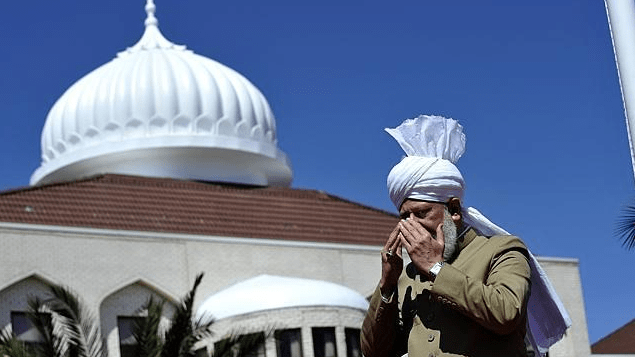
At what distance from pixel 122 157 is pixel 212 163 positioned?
8.30 feet

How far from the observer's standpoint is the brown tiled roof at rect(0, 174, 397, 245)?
37.2 meters

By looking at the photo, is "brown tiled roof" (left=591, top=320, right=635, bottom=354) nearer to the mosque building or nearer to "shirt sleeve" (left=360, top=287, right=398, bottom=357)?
the mosque building

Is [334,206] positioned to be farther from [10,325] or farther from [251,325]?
[10,325]

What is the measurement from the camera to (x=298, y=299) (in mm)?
33875

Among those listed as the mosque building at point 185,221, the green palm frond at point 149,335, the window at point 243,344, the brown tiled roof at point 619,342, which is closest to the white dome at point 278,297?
the mosque building at point 185,221

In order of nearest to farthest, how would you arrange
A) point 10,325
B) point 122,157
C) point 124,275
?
point 10,325 → point 124,275 → point 122,157

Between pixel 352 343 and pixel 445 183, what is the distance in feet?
95.3

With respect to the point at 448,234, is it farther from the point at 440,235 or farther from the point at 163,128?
the point at 163,128

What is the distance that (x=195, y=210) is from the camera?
38906 mm

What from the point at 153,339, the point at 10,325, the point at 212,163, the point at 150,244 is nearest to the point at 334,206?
the point at 212,163

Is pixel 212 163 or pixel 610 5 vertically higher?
pixel 212 163

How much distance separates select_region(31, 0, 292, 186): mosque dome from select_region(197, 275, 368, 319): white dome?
24.1 feet

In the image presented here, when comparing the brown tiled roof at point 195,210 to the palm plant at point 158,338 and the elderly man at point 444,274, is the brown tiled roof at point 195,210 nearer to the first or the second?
the palm plant at point 158,338

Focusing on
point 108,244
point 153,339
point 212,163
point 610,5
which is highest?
point 212,163
